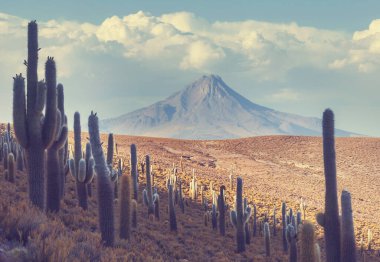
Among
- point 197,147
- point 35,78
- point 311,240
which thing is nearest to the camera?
point 311,240

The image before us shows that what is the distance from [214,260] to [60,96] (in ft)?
30.4

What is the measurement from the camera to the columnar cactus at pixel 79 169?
17.1 m

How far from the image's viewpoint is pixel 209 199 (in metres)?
36.7

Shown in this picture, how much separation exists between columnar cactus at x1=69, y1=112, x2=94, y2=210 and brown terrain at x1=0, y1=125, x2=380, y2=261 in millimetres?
759

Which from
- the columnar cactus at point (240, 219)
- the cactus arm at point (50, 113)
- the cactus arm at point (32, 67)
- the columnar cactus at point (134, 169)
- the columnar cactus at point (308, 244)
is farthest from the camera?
the columnar cactus at point (134, 169)

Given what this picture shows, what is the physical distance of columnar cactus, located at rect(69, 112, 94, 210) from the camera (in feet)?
56.1

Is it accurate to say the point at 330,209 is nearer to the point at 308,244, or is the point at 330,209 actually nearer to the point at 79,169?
the point at 308,244

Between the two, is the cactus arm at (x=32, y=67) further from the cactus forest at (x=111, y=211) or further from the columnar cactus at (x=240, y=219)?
the columnar cactus at (x=240, y=219)

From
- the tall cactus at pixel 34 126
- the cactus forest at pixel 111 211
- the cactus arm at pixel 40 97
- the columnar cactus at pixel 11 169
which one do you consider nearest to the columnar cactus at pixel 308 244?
the cactus forest at pixel 111 211

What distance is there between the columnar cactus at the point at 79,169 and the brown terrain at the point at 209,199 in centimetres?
76

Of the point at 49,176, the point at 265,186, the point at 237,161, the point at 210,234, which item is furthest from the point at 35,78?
the point at 237,161

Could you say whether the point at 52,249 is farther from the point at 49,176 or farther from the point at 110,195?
the point at 49,176

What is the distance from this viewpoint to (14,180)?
20.5 m

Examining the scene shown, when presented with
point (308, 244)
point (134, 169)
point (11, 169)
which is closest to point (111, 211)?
point (308, 244)
